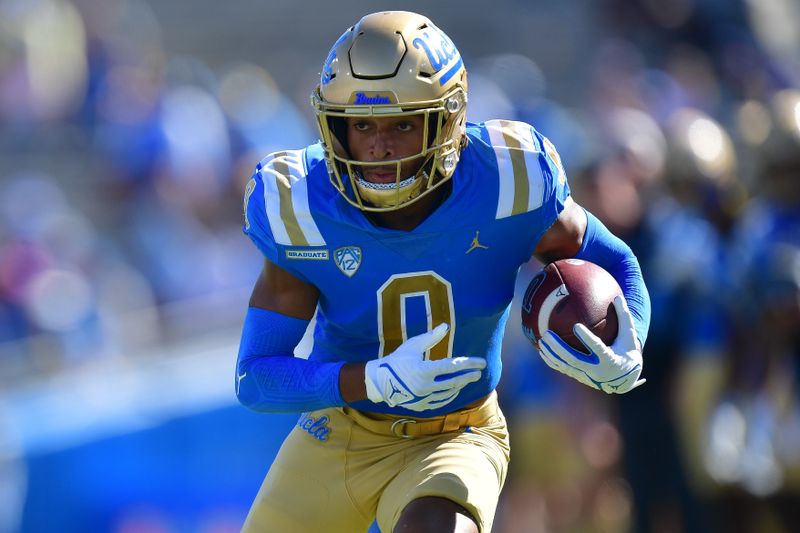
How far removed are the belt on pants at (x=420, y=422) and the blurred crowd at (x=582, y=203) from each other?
251 centimetres

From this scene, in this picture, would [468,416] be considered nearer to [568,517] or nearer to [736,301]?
[736,301]

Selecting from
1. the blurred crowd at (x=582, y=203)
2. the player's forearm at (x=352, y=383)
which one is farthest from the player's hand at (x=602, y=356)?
the blurred crowd at (x=582, y=203)

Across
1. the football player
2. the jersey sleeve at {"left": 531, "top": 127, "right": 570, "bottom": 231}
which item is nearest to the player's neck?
the football player

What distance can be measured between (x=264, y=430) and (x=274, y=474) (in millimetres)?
3110

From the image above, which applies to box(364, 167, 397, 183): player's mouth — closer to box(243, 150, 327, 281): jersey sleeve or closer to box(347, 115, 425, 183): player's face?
box(347, 115, 425, 183): player's face

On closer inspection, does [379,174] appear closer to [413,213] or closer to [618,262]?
[413,213]

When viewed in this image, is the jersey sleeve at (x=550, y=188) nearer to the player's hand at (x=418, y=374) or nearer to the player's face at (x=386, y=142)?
the player's face at (x=386, y=142)

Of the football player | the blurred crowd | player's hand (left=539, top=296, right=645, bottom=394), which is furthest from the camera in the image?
the blurred crowd

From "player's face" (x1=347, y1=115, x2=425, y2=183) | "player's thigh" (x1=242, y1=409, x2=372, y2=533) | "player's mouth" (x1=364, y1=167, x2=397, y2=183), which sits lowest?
"player's thigh" (x1=242, y1=409, x2=372, y2=533)

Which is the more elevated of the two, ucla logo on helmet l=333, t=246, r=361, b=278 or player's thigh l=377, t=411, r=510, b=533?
ucla logo on helmet l=333, t=246, r=361, b=278

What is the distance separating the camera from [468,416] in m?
3.77

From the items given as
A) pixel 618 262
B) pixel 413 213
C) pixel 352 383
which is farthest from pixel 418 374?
pixel 618 262

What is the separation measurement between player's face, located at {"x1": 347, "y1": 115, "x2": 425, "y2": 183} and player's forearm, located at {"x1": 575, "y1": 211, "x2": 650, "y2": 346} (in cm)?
60

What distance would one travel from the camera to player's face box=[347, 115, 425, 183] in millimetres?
3543
